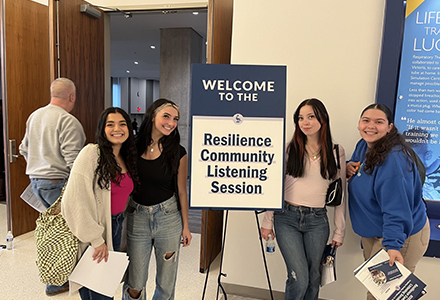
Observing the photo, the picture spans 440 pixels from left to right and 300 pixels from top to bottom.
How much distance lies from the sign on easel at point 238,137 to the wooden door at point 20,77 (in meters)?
2.63

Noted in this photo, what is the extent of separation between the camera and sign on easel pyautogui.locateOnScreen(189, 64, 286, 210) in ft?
5.82

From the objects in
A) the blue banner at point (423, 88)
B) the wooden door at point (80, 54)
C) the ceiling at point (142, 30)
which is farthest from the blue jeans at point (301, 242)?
the ceiling at point (142, 30)

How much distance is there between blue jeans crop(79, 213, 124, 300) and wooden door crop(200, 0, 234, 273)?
39.2 inches

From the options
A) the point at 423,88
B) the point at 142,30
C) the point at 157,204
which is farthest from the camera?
the point at 142,30

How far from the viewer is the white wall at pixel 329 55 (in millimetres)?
2338

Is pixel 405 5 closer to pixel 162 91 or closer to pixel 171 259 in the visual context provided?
pixel 171 259

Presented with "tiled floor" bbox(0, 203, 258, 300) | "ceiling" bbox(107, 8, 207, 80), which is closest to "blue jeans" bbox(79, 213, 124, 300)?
"tiled floor" bbox(0, 203, 258, 300)

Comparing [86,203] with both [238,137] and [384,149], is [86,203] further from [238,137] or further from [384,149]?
[384,149]

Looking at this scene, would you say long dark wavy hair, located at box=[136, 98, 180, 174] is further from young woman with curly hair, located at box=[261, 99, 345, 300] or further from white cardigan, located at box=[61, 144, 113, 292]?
young woman with curly hair, located at box=[261, 99, 345, 300]

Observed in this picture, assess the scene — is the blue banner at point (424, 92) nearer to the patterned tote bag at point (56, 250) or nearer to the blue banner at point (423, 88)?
the blue banner at point (423, 88)

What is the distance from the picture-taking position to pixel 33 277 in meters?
2.83

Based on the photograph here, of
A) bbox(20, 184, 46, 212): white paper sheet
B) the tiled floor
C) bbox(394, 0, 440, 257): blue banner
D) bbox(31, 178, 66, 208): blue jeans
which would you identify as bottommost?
the tiled floor

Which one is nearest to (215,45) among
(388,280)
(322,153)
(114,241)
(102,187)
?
(322,153)

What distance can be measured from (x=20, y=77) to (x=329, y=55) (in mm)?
3098
